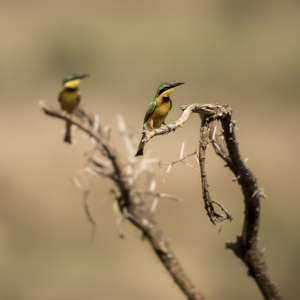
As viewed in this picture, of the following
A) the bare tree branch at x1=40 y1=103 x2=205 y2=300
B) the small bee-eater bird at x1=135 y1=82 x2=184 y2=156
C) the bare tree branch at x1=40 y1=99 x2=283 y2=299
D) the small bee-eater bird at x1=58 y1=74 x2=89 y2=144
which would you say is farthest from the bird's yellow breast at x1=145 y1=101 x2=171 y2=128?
the small bee-eater bird at x1=58 y1=74 x2=89 y2=144

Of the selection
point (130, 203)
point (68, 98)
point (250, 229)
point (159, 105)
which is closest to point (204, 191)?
point (159, 105)

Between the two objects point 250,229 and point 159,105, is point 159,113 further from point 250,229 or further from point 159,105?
point 250,229

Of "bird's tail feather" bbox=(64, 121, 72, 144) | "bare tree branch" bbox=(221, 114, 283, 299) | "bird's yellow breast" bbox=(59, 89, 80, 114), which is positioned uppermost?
"bird's yellow breast" bbox=(59, 89, 80, 114)

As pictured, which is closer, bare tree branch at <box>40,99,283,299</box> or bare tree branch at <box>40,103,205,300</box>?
bare tree branch at <box>40,99,283,299</box>

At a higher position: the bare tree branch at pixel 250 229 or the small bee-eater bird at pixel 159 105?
the small bee-eater bird at pixel 159 105


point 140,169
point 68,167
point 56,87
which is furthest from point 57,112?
point 56,87

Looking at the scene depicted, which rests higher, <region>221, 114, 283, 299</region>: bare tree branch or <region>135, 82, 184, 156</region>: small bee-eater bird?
<region>135, 82, 184, 156</region>: small bee-eater bird

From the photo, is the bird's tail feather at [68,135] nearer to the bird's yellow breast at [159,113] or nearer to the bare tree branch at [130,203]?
the bare tree branch at [130,203]

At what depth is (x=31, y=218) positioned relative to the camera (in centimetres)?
531

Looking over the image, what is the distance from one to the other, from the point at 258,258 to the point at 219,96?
186 inches

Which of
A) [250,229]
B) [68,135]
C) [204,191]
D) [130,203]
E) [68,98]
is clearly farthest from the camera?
[68,98]

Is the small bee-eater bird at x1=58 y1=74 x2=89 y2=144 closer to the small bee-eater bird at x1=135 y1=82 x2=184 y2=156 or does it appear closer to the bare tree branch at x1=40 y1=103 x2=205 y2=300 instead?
the bare tree branch at x1=40 y1=103 x2=205 y2=300

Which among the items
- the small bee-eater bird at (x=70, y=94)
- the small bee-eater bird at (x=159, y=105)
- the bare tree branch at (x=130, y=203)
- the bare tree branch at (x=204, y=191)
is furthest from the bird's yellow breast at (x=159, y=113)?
the small bee-eater bird at (x=70, y=94)

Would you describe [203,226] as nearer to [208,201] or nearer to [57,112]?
[57,112]
